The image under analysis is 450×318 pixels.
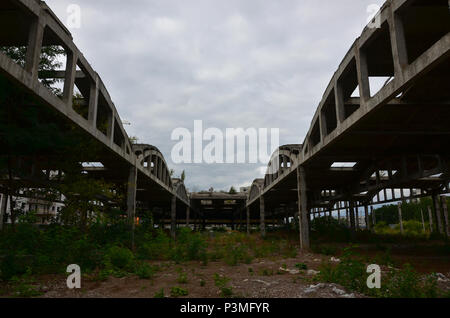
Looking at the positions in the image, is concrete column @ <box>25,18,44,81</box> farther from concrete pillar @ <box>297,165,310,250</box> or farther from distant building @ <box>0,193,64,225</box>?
concrete pillar @ <box>297,165,310,250</box>

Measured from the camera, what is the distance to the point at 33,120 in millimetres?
9977

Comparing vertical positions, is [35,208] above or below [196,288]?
above

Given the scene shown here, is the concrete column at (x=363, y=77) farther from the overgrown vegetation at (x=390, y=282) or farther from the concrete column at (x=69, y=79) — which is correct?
the concrete column at (x=69, y=79)

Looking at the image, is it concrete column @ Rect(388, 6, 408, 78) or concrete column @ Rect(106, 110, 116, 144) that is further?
concrete column @ Rect(106, 110, 116, 144)

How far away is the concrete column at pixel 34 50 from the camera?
6.96 metres

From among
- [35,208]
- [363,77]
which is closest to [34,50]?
[363,77]

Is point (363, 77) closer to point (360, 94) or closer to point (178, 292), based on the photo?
point (360, 94)

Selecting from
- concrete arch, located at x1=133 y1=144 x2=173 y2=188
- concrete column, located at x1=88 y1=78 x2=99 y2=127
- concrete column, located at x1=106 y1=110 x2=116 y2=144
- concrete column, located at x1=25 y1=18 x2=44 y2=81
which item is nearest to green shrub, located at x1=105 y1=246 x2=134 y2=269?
concrete column, located at x1=88 y1=78 x2=99 y2=127

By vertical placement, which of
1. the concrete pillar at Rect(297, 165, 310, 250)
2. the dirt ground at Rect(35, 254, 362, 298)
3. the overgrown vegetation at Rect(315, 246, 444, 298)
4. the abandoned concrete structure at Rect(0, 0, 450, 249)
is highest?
the abandoned concrete structure at Rect(0, 0, 450, 249)

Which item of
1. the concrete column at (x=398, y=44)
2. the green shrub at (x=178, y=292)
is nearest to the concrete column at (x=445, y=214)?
the concrete column at (x=398, y=44)

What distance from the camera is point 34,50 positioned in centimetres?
706

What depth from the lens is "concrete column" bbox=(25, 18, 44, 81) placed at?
274 inches
